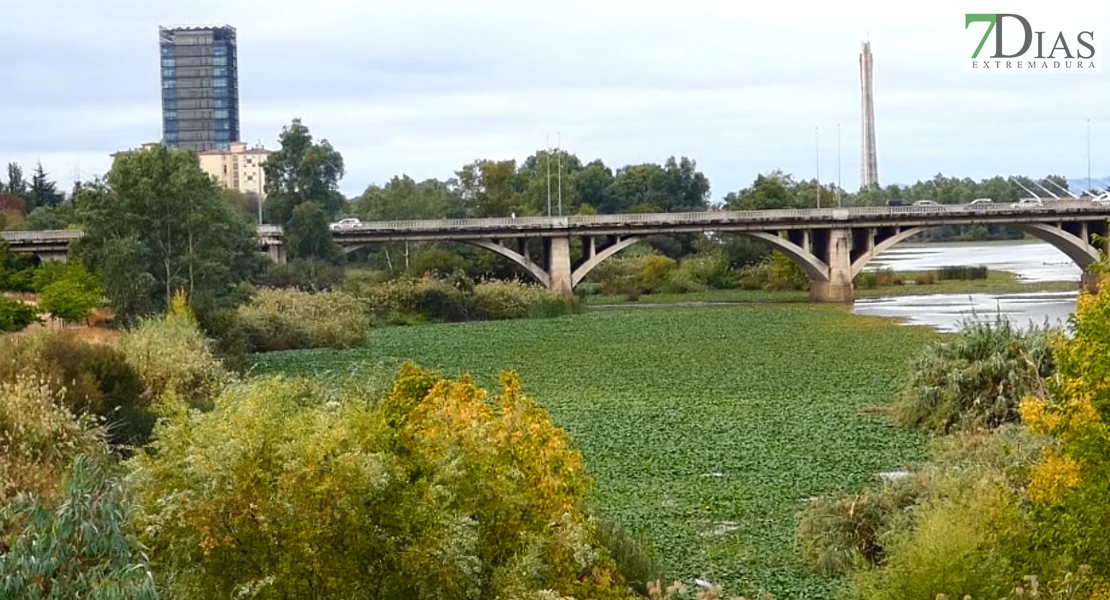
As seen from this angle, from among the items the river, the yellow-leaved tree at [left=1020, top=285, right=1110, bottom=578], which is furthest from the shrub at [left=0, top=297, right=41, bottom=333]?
the yellow-leaved tree at [left=1020, top=285, right=1110, bottom=578]

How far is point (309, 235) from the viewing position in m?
57.0

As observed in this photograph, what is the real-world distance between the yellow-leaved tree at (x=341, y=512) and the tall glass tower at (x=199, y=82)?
18260cm

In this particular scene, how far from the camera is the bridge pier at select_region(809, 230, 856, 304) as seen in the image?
58.5 metres

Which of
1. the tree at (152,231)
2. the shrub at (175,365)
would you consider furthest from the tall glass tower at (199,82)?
the shrub at (175,365)

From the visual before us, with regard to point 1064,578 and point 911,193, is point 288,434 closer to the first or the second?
point 1064,578

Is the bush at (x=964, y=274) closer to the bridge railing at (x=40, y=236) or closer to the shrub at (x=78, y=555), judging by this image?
the bridge railing at (x=40, y=236)

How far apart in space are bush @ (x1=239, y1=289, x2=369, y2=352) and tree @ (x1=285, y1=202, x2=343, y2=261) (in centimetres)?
1150

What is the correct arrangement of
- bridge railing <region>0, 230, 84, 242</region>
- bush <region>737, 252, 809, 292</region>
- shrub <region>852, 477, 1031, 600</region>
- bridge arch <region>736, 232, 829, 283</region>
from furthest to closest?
bush <region>737, 252, 809, 292</region>, bridge arch <region>736, 232, 829, 283</region>, bridge railing <region>0, 230, 84, 242</region>, shrub <region>852, 477, 1031, 600</region>


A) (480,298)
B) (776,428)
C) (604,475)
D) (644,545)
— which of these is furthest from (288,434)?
(480,298)

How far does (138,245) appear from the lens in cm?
3772

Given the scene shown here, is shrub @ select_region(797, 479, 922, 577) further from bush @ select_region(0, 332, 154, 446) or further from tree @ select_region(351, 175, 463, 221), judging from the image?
tree @ select_region(351, 175, 463, 221)

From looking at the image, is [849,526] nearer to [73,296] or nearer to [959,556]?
[959,556]

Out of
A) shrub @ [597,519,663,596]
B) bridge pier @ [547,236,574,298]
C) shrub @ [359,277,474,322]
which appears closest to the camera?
shrub @ [597,519,663,596]

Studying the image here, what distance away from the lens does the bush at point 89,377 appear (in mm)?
17438
